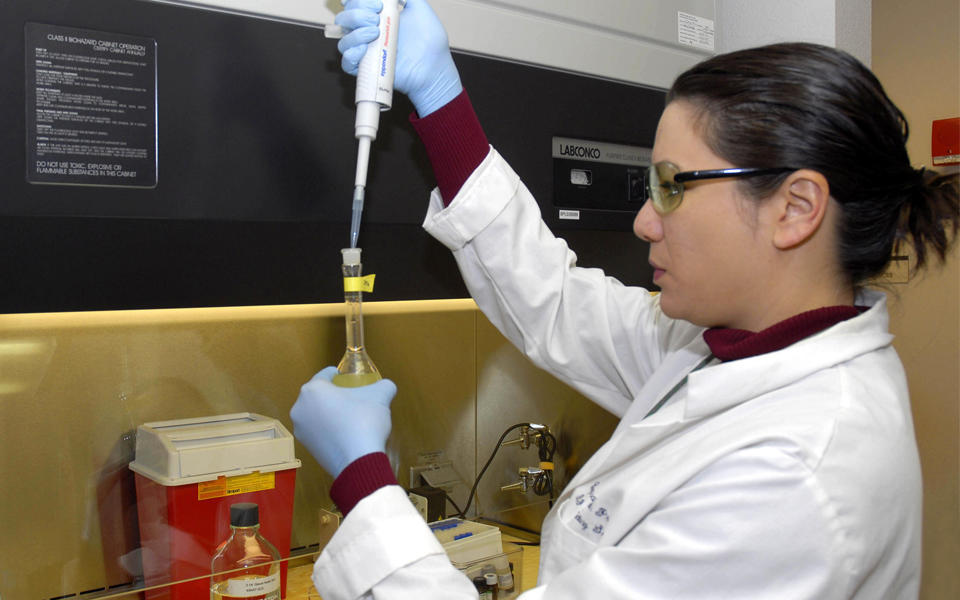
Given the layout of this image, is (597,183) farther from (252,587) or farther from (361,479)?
(252,587)

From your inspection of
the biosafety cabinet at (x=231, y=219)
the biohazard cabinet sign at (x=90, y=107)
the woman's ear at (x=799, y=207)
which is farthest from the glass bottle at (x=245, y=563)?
the woman's ear at (x=799, y=207)

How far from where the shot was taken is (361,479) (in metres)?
0.92

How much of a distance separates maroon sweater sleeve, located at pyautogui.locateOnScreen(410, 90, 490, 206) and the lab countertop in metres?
0.72

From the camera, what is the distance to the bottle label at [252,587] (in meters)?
1.20

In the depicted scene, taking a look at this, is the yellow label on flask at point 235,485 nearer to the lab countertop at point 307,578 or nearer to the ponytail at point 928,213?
the lab countertop at point 307,578

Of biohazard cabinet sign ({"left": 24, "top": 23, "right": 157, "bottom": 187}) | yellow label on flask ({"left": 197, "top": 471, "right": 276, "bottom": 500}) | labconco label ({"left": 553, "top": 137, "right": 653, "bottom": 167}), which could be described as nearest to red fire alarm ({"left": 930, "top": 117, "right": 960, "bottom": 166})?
labconco label ({"left": 553, "top": 137, "right": 653, "bottom": 167})

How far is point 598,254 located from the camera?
1355 mm

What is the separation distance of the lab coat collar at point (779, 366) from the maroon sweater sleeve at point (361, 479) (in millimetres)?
348

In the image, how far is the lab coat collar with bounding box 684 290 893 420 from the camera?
85 centimetres

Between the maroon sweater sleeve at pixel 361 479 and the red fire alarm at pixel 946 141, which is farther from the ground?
the red fire alarm at pixel 946 141

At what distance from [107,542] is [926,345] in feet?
7.90

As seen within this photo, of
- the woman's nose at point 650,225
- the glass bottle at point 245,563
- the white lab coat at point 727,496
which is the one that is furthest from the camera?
the glass bottle at point 245,563

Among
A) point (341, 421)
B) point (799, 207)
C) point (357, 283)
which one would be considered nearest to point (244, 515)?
point (341, 421)

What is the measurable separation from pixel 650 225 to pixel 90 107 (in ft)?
2.08
